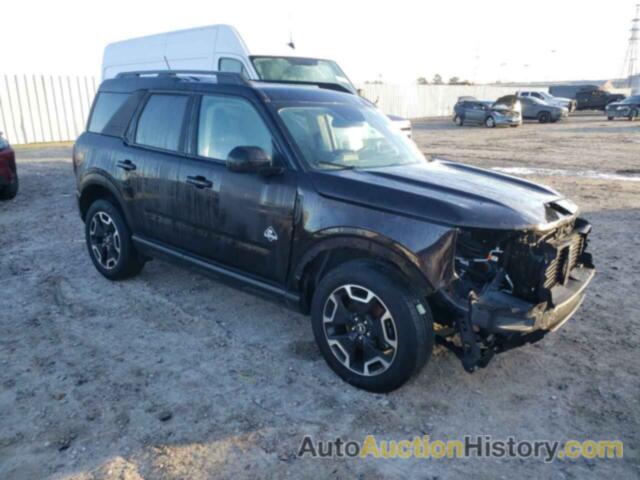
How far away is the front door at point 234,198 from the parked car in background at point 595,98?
136ft

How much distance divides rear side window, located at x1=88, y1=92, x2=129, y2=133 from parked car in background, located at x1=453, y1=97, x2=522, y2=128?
82.2 feet

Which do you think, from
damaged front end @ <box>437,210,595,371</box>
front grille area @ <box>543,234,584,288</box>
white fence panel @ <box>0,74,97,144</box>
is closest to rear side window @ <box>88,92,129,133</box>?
damaged front end @ <box>437,210,595,371</box>

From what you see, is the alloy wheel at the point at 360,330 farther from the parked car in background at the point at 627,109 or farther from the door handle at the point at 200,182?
the parked car in background at the point at 627,109

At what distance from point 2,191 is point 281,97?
7.17 metres

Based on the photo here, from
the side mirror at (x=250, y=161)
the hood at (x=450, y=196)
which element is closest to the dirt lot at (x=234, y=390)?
the hood at (x=450, y=196)

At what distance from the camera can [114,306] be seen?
483 cm

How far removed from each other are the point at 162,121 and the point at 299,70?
5993 mm

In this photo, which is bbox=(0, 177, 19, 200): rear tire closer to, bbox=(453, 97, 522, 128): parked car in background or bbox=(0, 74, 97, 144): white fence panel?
bbox=(0, 74, 97, 144): white fence panel

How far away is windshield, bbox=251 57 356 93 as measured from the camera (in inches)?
387

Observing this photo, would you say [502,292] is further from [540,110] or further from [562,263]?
[540,110]

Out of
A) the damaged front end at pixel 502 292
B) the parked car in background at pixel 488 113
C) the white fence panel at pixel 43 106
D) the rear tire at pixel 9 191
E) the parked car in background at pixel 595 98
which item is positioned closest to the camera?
the damaged front end at pixel 502 292

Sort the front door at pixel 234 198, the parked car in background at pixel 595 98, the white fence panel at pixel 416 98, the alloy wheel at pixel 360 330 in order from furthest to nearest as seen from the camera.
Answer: the parked car in background at pixel 595 98, the white fence panel at pixel 416 98, the front door at pixel 234 198, the alloy wheel at pixel 360 330

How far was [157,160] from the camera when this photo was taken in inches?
181

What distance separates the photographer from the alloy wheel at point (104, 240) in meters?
5.25
